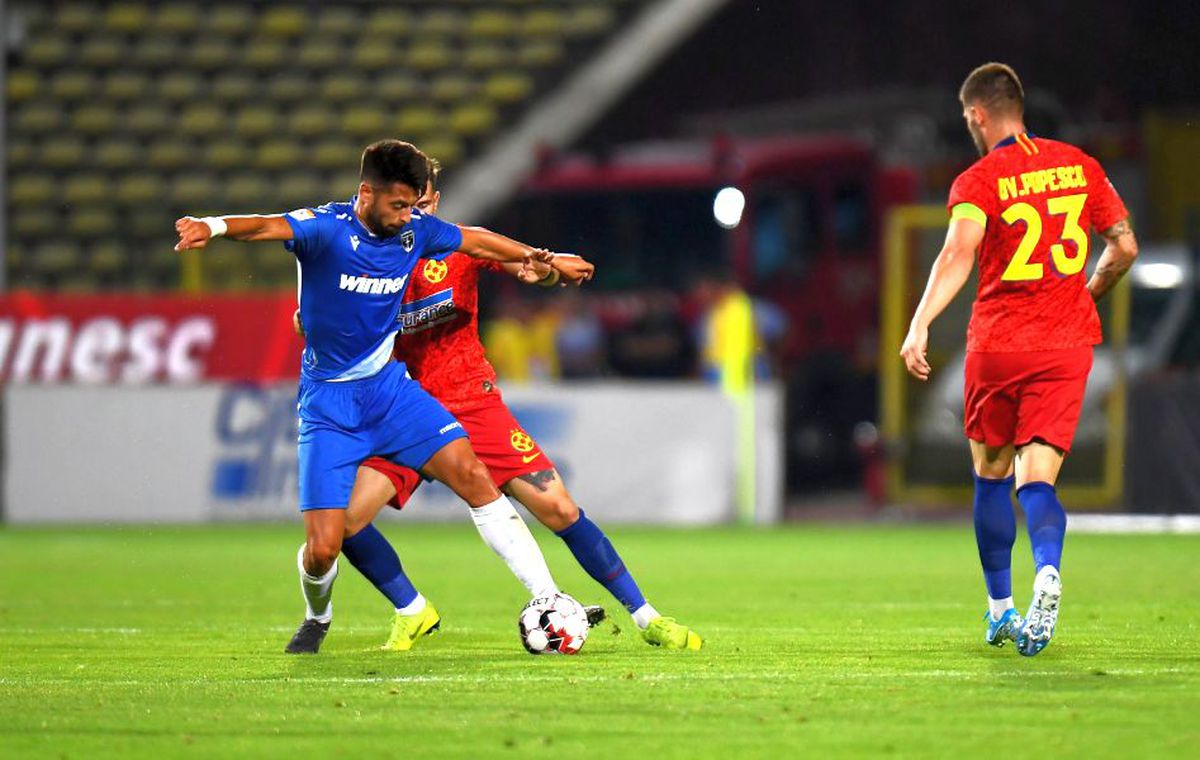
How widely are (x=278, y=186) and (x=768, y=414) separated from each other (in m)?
9.07

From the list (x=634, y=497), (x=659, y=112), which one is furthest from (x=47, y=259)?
(x=634, y=497)

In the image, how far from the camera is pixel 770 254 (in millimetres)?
21672

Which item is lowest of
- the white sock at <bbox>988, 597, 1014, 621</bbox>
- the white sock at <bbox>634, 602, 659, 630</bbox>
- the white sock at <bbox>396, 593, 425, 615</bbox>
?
the white sock at <bbox>396, 593, 425, 615</bbox>

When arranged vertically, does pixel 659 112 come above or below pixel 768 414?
above

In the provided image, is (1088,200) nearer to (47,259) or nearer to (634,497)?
(634,497)

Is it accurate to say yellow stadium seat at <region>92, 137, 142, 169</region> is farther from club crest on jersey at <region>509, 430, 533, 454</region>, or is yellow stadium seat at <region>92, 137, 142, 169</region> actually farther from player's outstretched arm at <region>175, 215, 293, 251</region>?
player's outstretched arm at <region>175, 215, 293, 251</region>

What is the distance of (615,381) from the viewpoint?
69.8 feet

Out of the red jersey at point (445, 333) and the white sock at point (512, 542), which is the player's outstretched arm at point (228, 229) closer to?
the red jersey at point (445, 333)

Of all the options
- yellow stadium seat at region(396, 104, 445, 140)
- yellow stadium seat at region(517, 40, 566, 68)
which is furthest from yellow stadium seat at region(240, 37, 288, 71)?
yellow stadium seat at region(517, 40, 566, 68)

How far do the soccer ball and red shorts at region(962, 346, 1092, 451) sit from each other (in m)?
1.73

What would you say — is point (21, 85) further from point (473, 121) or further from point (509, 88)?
point (509, 88)

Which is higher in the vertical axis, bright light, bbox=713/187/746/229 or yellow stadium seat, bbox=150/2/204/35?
yellow stadium seat, bbox=150/2/204/35

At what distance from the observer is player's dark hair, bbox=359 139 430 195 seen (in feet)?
25.6

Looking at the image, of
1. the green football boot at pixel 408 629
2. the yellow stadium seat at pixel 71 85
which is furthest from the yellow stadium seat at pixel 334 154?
the green football boot at pixel 408 629
